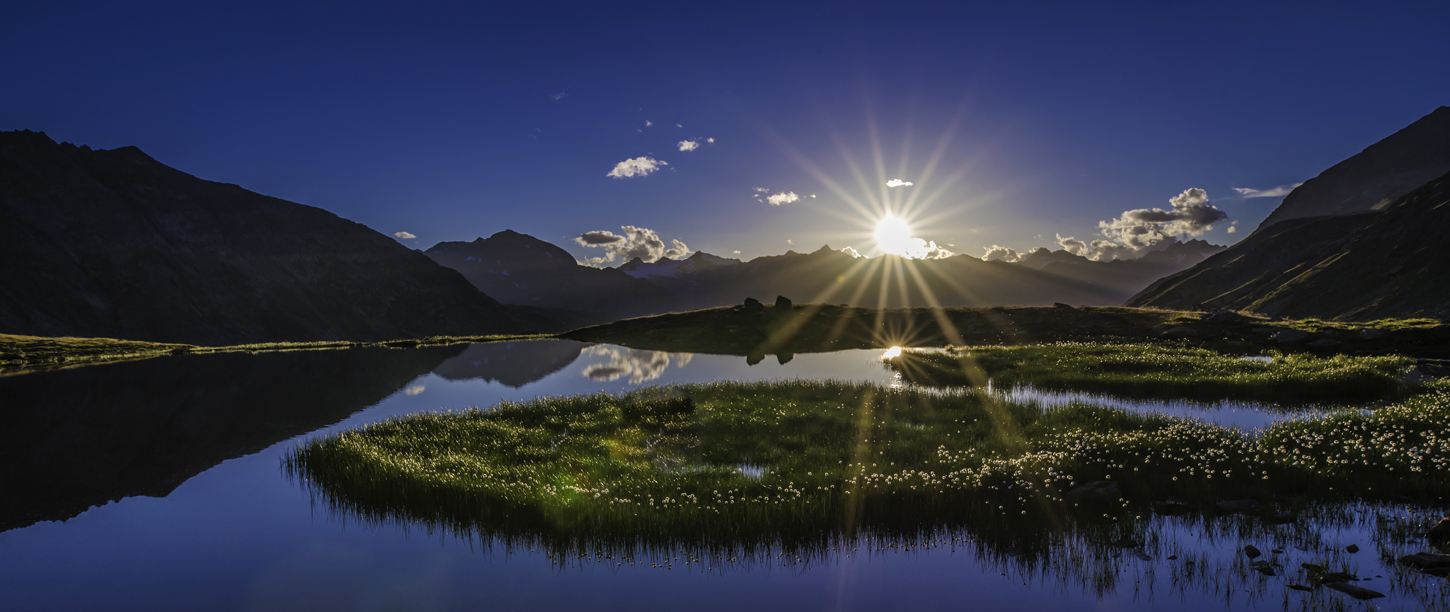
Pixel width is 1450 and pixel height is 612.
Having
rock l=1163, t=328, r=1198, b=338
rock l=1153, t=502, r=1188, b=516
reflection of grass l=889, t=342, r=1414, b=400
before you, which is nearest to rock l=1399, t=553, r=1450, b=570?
rock l=1153, t=502, r=1188, b=516

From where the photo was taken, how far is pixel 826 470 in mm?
15039

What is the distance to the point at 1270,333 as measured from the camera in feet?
149

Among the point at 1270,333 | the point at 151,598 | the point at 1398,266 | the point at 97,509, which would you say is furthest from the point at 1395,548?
the point at 1398,266

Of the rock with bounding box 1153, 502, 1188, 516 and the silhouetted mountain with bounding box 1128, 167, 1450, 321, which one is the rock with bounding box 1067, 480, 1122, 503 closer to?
the rock with bounding box 1153, 502, 1188, 516

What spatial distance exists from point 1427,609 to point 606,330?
2875 inches

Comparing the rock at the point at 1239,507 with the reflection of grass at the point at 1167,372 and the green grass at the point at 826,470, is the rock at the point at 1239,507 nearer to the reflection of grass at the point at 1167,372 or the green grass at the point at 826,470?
the green grass at the point at 826,470

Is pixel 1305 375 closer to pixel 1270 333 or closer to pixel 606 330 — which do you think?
pixel 1270 333

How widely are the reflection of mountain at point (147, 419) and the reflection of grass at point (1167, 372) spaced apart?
96.4 ft

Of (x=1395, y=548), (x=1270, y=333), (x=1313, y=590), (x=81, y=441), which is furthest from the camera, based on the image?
(x=1270, y=333)

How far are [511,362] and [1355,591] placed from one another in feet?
145

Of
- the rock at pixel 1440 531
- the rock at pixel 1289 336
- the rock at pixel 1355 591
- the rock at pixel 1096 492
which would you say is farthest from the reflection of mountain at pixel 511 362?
the rock at pixel 1289 336

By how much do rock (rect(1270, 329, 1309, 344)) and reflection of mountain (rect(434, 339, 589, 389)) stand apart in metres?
50.5

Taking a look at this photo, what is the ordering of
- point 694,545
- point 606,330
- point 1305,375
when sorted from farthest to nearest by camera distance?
point 606,330
point 1305,375
point 694,545

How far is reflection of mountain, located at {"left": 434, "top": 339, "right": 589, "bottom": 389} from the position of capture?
121 feet
